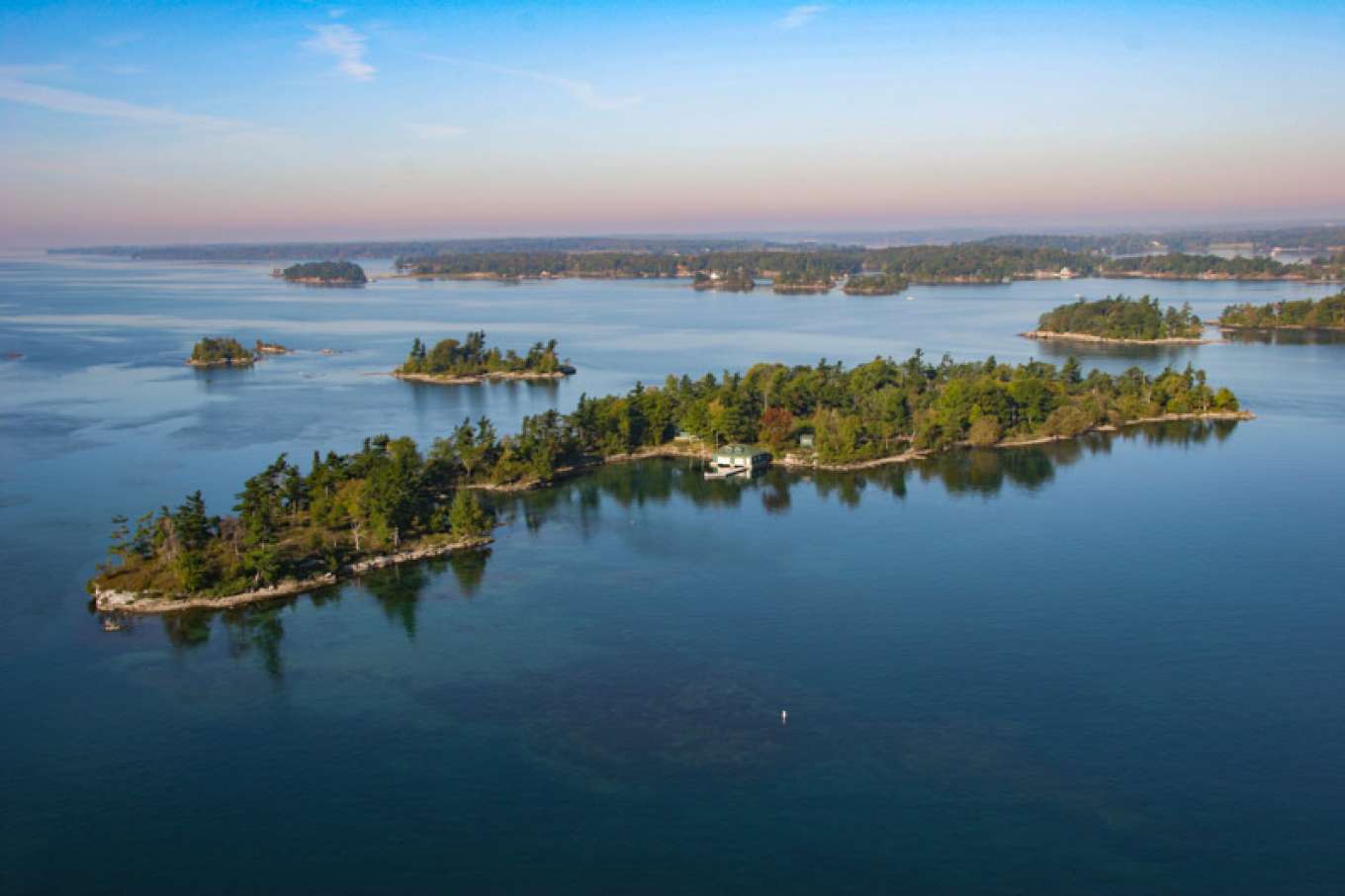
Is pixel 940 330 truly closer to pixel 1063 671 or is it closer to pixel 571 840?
pixel 1063 671

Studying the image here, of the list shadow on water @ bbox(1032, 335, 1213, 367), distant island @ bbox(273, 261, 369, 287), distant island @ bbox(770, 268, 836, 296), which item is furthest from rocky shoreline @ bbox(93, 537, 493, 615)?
distant island @ bbox(273, 261, 369, 287)

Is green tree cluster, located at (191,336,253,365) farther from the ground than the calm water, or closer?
farther from the ground

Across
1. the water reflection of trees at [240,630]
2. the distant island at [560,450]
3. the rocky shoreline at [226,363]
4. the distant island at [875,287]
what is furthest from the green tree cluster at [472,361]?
the distant island at [875,287]

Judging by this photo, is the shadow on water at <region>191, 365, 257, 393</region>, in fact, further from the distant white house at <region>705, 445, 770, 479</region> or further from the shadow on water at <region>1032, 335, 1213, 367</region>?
the shadow on water at <region>1032, 335, 1213, 367</region>

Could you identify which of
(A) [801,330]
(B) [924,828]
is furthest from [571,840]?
(A) [801,330]

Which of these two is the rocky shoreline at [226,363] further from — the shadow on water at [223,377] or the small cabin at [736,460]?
the small cabin at [736,460]

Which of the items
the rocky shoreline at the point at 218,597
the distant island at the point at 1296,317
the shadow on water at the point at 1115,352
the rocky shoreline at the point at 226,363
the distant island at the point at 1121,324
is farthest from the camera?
the distant island at the point at 1296,317
